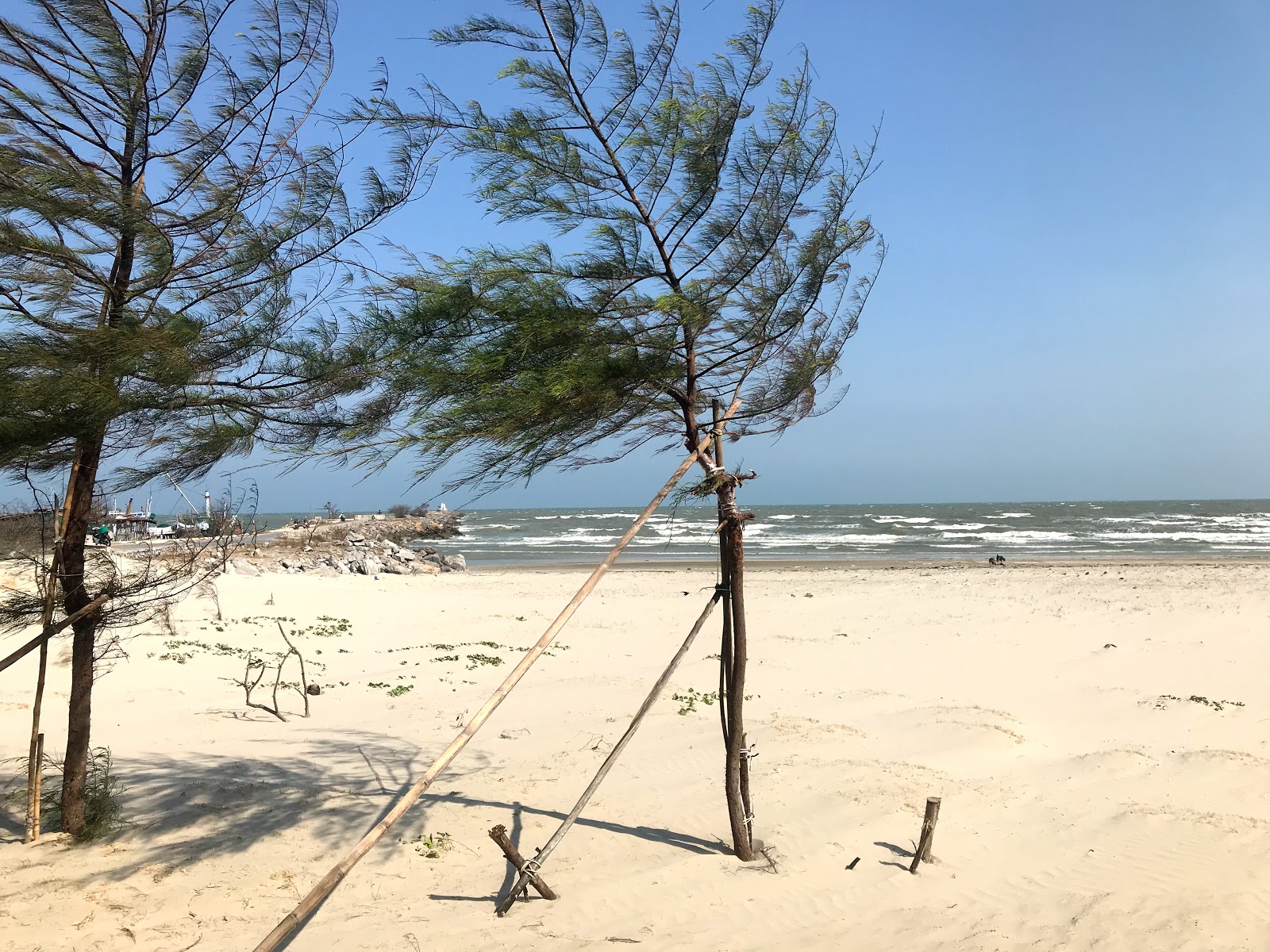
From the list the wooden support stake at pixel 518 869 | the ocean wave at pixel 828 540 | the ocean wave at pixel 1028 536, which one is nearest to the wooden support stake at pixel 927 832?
the wooden support stake at pixel 518 869

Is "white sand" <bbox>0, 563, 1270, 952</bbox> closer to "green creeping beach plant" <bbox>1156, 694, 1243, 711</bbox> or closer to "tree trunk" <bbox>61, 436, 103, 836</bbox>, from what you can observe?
"green creeping beach plant" <bbox>1156, 694, 1243, 711</bbox>

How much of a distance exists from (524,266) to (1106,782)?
20.6 feet

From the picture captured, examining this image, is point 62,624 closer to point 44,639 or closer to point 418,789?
point 44,639

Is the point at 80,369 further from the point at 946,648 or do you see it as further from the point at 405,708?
the point at 946,648

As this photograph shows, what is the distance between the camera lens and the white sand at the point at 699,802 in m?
4.71

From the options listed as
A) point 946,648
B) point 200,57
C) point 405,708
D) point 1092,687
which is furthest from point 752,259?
point 946,648

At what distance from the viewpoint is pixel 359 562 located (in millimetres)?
27312

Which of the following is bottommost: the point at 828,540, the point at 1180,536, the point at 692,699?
the point at 692,699

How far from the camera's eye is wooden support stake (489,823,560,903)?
4.61 meters

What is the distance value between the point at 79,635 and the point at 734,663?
3986 mm

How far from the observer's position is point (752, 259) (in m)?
5.13

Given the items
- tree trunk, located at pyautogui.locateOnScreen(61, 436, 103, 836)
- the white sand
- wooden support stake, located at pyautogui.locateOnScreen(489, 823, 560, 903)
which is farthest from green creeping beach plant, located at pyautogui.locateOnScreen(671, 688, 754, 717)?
tree trunk, located at pyautogui.locateOnScreen(61, 436, 103, 836)

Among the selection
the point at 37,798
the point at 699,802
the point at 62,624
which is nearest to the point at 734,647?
the point at 699,802

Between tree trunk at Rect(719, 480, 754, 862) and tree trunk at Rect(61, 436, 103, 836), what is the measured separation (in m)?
3.67
